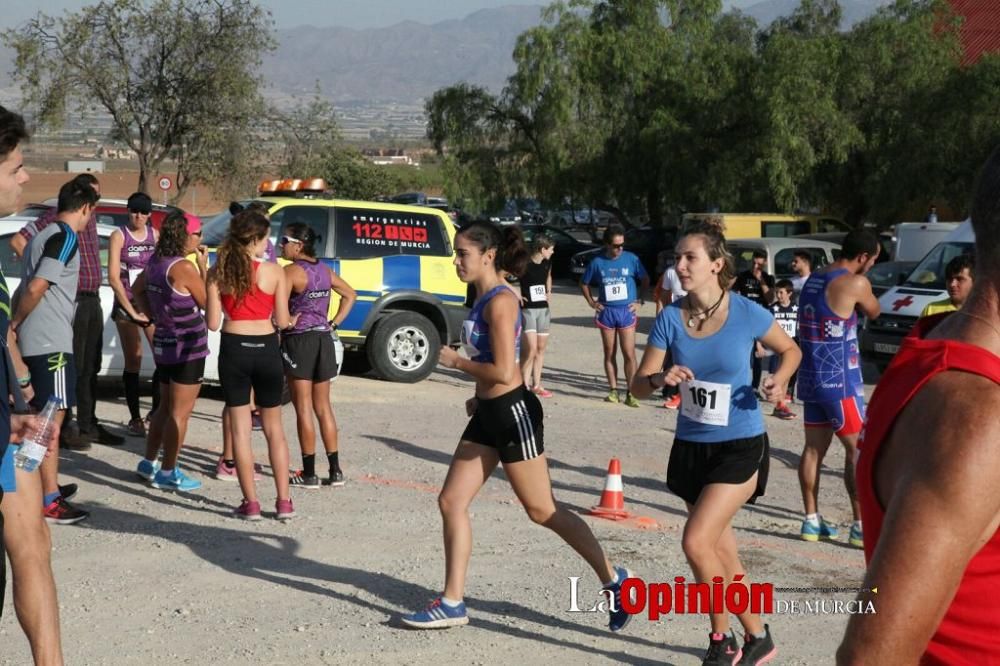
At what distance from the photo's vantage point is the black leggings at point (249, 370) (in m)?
7.64

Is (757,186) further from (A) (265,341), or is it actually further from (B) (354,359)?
(A) (265,341)

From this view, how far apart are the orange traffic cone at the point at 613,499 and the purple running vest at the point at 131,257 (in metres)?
4.40

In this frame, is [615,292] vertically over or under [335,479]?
over

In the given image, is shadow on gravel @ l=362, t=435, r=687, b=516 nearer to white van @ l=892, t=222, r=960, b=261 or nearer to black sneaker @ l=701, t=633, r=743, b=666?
black sneaker @ l=701, t=633, r=743, b=666

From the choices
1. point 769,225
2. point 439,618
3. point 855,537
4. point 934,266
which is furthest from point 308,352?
point 769,225

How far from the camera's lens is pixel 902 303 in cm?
1598

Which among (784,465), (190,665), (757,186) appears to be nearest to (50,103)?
(757,186)

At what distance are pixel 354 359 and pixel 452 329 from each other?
1603mm

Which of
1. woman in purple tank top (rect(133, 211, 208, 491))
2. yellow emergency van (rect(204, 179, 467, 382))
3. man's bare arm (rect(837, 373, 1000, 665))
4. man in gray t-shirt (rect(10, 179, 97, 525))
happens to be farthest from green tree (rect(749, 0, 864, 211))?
man's bare arm (rect(837, 373, 1000, 665))

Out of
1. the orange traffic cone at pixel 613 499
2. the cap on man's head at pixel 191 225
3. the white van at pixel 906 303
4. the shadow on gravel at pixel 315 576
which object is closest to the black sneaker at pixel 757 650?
the shadow on gravel at pixel 315 576

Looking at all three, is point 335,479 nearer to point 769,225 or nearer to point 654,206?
point 769,225

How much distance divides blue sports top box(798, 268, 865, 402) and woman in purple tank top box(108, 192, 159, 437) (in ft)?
16.8

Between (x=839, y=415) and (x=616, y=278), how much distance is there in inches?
230

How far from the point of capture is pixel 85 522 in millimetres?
7789
